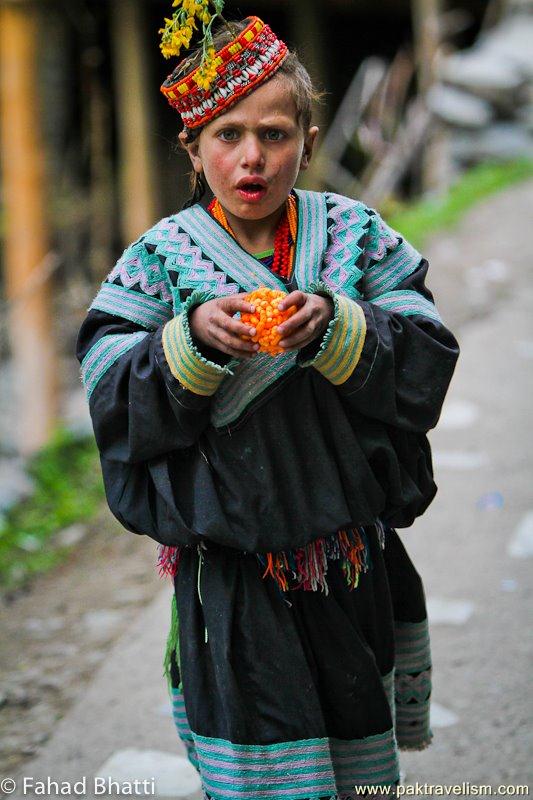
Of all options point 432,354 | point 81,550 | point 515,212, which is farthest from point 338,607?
point 515,212

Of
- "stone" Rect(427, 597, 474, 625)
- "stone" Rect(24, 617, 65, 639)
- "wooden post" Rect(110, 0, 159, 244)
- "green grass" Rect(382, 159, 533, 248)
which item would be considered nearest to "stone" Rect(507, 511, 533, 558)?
"stone" Rect(427, 597, 474, 625)

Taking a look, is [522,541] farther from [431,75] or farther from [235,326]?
[431,75]

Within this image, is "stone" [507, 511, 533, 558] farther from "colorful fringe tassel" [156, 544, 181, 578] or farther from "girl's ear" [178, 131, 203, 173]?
"girl's ear" [178, 131, 203, 173]

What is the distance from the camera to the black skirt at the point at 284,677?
196cm

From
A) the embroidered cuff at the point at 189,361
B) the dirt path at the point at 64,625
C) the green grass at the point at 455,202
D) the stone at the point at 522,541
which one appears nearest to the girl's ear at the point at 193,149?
the embroidered cuff at the point at 189,361

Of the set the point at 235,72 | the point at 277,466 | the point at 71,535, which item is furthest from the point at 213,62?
the point at 71,535

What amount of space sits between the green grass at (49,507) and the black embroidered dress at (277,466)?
2.59 m

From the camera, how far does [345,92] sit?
1154 cm

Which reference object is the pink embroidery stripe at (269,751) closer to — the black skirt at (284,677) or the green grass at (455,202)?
the black skirt at (284,677)

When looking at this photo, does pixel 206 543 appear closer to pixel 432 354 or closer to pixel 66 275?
pixel 432 354

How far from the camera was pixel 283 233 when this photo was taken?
203cm

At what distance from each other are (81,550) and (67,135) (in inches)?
253

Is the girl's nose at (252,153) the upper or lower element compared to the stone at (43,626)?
upper

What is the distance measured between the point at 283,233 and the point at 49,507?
3541 mm
